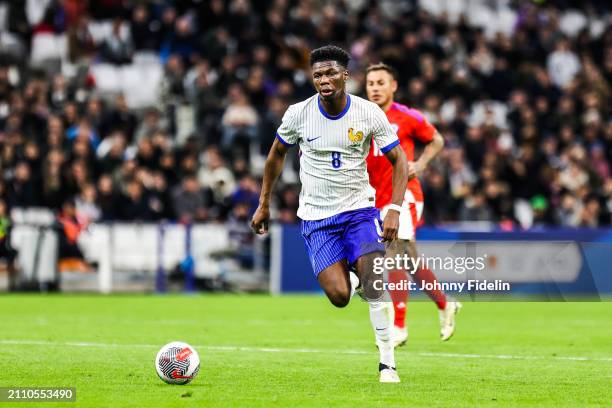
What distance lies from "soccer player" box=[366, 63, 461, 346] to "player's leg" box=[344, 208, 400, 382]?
8.54 feet

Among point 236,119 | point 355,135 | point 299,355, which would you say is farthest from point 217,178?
point 355,135

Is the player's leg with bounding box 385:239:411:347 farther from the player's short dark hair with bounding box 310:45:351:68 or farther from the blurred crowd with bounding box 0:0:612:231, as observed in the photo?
the blurred crowd with bounding box 0:0:612:231

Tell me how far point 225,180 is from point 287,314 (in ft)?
21.2

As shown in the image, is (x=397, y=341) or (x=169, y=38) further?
(x=169, y=38)

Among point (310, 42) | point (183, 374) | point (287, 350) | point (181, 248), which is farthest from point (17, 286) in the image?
point (183, 374)

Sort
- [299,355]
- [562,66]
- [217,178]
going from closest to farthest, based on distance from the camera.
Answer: [299,355] < [217,178] < [562,66]

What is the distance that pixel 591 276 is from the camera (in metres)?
21.5

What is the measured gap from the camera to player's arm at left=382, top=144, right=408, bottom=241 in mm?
9258

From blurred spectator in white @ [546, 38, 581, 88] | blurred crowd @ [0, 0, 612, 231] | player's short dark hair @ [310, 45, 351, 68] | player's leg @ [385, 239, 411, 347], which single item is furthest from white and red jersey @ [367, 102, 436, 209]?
blurred spectator in white @ [546, 38, 581, 88]

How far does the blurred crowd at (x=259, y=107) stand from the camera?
2314cm

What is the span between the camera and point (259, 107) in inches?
1021

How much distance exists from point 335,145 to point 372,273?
1.03m

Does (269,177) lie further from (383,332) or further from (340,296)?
(383,332)

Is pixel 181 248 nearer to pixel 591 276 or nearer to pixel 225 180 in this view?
pixel 225 180
